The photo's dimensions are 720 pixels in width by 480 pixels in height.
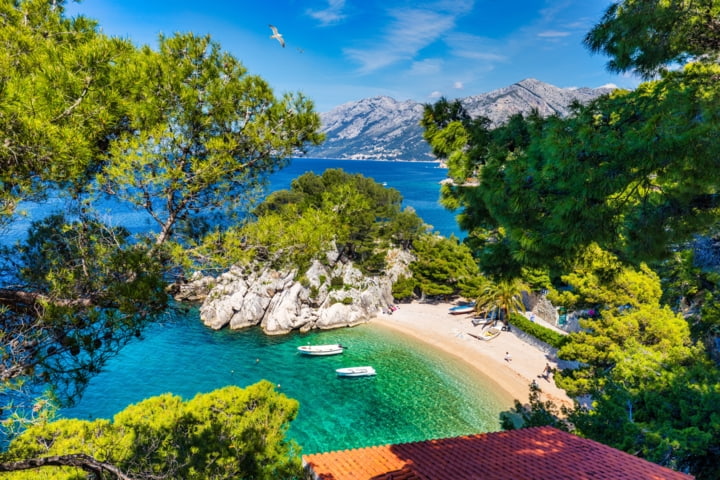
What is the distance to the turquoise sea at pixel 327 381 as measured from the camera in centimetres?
1680

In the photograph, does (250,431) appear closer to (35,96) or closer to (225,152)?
(225,152)

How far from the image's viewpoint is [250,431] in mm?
9906

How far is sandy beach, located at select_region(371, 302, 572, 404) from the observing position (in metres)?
20.3

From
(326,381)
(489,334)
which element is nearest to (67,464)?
(326,381)

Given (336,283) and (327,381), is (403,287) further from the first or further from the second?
(327,381)

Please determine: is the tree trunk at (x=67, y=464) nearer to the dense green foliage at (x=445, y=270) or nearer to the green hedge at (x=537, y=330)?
the green hedge at (x=537, y=330)

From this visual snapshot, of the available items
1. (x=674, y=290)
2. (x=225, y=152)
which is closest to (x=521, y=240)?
(x=225, y=152)

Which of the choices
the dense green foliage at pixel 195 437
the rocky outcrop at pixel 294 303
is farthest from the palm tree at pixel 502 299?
the dense green foliage at pixel 195 437

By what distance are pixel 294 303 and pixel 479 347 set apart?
1410cm

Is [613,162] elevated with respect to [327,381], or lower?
elevated

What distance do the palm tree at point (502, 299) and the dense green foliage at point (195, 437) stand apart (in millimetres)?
19385

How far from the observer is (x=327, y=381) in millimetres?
21062

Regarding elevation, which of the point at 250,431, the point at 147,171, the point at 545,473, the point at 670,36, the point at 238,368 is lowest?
the point at 238,368

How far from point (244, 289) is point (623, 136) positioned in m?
28.4
